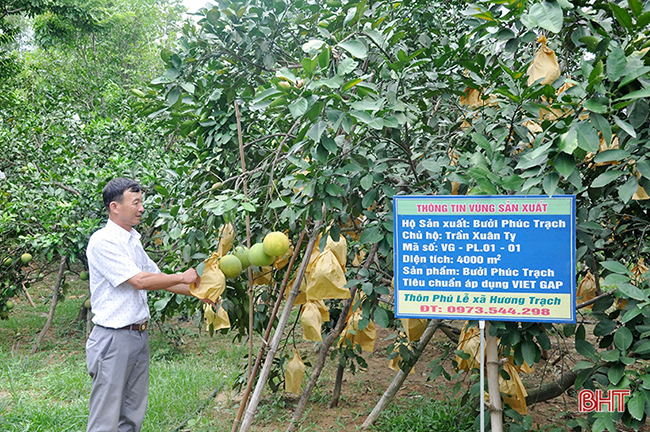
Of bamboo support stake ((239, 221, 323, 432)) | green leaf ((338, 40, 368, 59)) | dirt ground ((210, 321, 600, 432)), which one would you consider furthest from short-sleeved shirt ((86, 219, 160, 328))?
green leaf ((338, 40, 368, 59))

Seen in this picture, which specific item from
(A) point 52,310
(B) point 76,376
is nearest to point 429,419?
(B) point 76,376

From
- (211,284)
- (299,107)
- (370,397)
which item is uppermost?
(299,107)

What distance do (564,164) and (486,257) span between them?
485 millimetres

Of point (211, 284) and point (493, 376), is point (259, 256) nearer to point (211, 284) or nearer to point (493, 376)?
point (211, 284)

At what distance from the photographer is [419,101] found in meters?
2.63

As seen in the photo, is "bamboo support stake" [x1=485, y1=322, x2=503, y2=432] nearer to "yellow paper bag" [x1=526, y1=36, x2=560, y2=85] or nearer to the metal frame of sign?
the metal frame of sign

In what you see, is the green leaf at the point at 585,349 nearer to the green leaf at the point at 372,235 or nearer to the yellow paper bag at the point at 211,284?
the green leaf at the point at 372,235

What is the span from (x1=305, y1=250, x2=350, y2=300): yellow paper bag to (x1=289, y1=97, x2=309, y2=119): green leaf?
79 cm

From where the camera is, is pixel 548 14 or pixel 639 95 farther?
pixel 548 14

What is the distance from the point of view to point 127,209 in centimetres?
253

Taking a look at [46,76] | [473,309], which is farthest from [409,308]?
[46,76]

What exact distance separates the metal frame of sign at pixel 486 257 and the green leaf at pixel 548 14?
55cm

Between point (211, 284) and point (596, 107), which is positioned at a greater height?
point (596, 107)

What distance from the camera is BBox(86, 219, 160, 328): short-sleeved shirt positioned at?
2.39m
